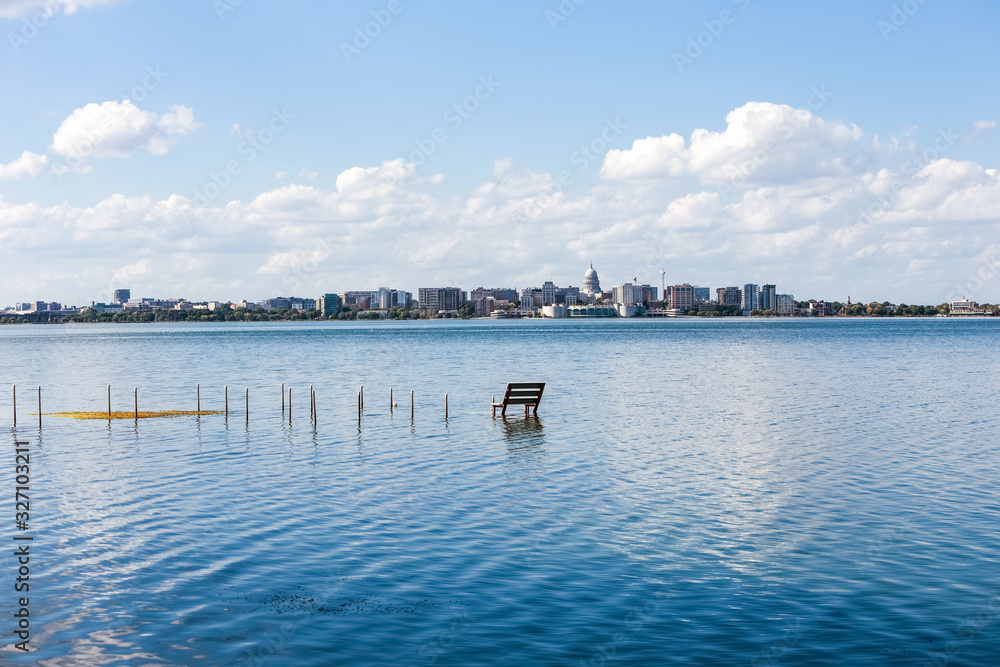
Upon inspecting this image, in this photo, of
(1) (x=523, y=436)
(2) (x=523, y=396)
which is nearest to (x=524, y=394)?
(2) (x=523, y=396)

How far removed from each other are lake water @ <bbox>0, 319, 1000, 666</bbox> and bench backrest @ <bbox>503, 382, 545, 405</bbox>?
1.61m

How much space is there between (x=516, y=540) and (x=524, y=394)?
26.0m

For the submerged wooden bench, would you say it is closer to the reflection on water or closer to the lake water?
the reflection on water

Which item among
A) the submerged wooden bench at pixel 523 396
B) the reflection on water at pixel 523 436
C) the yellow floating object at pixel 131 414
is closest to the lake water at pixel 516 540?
the reflection on water at pixel 523 436

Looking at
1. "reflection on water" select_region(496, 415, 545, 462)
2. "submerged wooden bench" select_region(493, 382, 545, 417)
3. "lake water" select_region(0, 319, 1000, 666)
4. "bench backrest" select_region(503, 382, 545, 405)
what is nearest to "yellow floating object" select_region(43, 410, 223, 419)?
"lake water" select_region(0, 319, 1000, 666)

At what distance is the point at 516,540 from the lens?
20.0m

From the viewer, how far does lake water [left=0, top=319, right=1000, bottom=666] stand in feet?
46.1

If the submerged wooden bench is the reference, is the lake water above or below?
below

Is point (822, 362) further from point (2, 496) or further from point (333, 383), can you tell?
point (2, 496)

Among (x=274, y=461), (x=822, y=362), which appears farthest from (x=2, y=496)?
(x=822, y=362)

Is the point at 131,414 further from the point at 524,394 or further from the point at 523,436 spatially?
the point at 523,436

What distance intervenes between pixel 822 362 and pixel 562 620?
8502 centimetres

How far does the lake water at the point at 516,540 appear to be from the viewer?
14055 millimetres

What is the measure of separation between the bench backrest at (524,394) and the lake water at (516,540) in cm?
161
